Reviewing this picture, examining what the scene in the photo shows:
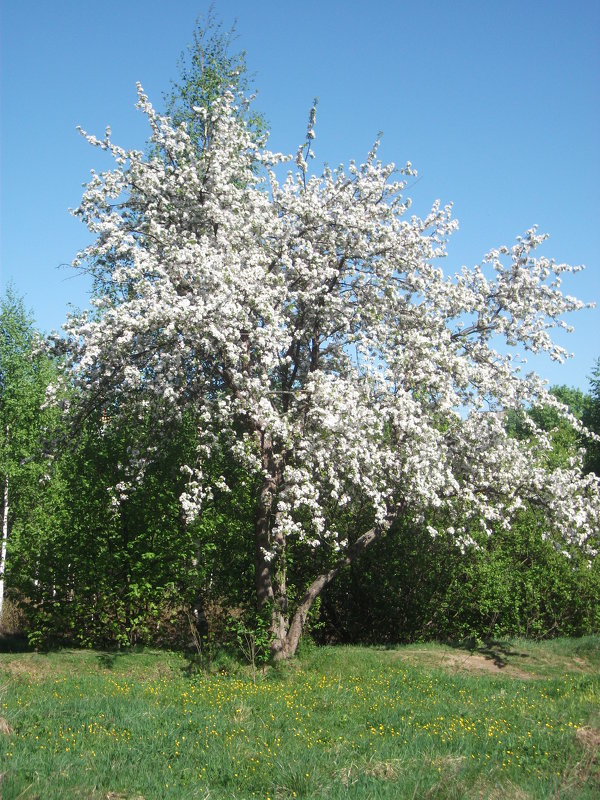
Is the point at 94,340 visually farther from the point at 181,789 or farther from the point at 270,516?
the point at 181,789

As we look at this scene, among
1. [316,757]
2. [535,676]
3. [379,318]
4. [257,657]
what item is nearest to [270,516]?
[257,657]

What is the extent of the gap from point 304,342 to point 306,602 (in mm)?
5770

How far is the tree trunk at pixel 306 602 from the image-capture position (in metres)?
15.2

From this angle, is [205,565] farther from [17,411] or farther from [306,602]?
[17,411]

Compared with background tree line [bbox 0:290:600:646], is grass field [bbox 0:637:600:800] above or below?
below

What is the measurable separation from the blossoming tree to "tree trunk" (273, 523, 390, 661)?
0.05m

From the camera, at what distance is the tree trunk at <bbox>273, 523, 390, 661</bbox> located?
1519 cm

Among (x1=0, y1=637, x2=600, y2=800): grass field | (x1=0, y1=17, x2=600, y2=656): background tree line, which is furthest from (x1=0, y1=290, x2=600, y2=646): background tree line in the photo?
(x1=0, y1=637, x2=600, y2=800): grass field

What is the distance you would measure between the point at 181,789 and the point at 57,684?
541 cm

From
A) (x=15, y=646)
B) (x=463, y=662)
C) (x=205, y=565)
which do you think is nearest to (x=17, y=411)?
(x=15, y=646)

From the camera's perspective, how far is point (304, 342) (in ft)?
54.6

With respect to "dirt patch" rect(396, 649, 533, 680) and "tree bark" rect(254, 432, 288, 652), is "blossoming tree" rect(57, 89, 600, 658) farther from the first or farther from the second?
"dirt patch" rect(396, 649, 533, 680)

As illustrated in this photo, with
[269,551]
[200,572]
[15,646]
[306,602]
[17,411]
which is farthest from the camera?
[17,411]

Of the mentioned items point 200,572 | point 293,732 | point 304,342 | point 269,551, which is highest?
point 304,342
